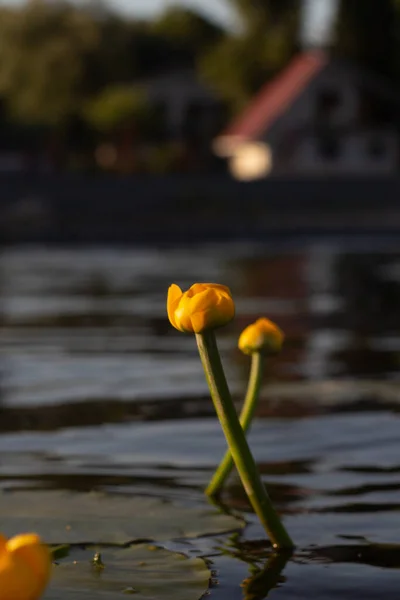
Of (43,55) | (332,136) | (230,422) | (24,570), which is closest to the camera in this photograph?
(24,570)

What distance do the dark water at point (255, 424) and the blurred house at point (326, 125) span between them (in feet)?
183

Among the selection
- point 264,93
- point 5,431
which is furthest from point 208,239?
point 264,93

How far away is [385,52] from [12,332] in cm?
6497

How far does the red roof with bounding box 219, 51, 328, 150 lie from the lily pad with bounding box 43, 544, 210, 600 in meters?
66.4

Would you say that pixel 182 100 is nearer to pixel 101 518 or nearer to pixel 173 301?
pixel 101 518

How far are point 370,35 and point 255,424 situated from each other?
6936cm

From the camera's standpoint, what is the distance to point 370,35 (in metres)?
74.9

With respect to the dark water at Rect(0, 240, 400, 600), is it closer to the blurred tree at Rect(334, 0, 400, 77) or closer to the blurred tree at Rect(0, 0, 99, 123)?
the blurred tree at Rect(334, 0, 400, 77)

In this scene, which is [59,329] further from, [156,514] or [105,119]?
[105,119]

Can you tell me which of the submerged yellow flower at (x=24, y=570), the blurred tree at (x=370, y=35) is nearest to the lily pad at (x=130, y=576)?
the submerged yellow flower at (x=24, y=570)

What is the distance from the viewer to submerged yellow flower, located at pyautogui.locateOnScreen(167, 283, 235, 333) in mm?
3338

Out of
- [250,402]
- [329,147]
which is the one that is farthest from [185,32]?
[250,402]

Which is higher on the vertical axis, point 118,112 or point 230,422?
point 118,112

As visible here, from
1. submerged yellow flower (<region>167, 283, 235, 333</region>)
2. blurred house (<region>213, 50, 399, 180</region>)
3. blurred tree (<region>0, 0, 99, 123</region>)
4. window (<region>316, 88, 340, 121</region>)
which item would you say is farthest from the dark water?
blurred tree (<region>0, 0, 99, 123</region>)
